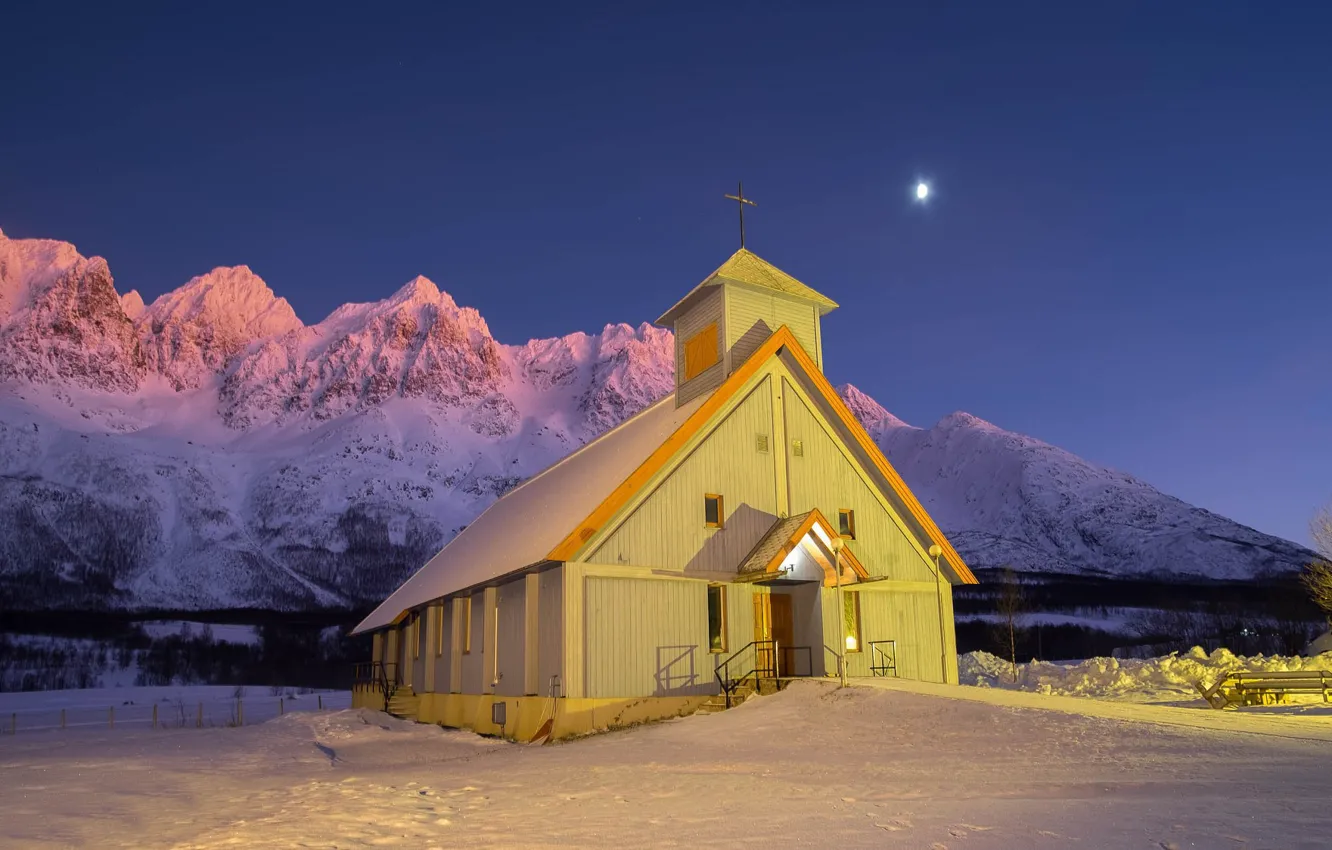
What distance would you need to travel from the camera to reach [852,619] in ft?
87.7

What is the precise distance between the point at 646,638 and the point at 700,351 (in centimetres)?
893

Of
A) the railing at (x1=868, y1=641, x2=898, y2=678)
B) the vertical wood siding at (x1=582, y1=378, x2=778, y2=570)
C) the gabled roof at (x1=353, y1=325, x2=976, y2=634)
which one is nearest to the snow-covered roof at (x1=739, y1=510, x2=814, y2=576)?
the vertical wood siding at (x1=582, y1=378, x2=778, y2=570)

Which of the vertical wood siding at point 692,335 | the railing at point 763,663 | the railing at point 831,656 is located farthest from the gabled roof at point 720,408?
the railing at point 831,656

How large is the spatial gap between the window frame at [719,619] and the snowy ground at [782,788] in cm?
263

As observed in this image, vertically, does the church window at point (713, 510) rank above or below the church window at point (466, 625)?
above

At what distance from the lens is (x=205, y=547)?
623 ft

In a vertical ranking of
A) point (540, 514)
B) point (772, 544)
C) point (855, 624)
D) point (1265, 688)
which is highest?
point (540, 514)

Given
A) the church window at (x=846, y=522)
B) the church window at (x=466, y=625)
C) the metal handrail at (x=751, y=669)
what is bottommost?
the metal handrail at (x=751, y=669)

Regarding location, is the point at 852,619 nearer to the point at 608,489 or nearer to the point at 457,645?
the point at 608,489

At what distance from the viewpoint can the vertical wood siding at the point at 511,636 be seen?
2520cm

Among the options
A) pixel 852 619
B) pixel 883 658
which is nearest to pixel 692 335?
pixel 852 619

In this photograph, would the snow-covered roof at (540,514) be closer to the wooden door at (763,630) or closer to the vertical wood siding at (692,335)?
the vertical wood siding at (692,335)

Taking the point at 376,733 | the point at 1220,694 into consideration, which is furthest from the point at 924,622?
the point at 376,733

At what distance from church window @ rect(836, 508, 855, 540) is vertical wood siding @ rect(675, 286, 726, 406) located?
15.4 feet
